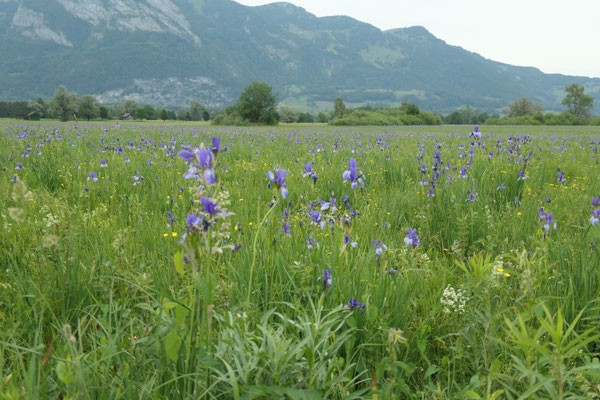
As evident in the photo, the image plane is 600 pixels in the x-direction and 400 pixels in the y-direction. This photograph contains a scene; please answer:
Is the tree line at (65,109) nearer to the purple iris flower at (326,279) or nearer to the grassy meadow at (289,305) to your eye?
the grassy meadow at (289,305)

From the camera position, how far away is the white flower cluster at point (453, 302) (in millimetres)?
2057

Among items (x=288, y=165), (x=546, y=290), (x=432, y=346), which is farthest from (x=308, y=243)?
(x=288, y=165)

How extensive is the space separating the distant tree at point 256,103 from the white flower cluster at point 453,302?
5280 cm

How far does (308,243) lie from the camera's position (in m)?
2.57

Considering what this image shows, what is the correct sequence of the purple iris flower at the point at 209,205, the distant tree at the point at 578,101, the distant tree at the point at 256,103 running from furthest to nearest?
1. the distant tree at the point at 578,101
2. the distant tree at the point at 256,103
3. the purple iris flower at the point at 209,205

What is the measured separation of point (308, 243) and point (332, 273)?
1.50ft

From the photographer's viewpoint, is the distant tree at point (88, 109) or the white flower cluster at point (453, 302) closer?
the white flower cluster at point (453, 302)

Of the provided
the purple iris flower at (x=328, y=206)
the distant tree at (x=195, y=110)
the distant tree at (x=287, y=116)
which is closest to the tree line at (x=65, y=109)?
the distant tree at (x=195, y=110)

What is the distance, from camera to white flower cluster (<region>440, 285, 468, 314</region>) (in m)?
2.06

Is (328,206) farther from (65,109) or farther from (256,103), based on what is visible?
(65,109)

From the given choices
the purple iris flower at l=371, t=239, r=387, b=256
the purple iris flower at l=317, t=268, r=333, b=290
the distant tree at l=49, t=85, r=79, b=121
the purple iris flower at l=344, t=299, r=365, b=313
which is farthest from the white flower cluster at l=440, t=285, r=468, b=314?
the distant tree at l=49, t=85, r=79, b=121

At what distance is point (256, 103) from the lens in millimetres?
53625

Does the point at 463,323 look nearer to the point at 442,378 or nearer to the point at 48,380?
the point at 442,378

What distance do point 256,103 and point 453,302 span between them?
54455 mm
